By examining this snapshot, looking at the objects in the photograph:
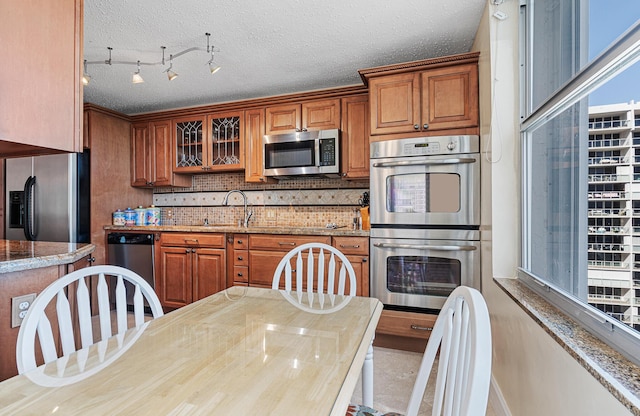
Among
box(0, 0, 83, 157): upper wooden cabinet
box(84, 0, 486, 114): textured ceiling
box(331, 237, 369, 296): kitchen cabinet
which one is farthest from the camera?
box(331, 237, 369, 296): kitchen cabinet

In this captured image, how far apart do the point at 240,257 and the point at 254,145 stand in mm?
1143

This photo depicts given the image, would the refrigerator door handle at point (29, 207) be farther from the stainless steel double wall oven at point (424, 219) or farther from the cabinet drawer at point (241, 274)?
the stainless steel double wall oven at point (424, 219)

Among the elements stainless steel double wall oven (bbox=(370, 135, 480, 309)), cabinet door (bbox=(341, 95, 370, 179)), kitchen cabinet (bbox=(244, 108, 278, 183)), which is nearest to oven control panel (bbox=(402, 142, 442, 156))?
stainless steel double wall oven (bbox=(370, 135, 480, 309))

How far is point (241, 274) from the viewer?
9.89 ft

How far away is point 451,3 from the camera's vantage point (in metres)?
1.95

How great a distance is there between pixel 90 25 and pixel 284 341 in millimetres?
2401

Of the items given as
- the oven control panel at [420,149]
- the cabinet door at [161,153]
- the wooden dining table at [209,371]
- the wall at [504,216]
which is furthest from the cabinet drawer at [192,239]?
the wall at [504,216]

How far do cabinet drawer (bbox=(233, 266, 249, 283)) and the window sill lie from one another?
2.20 m

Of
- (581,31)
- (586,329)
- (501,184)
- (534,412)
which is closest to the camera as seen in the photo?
(586,329)

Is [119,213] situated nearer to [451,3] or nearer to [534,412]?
[451,3]

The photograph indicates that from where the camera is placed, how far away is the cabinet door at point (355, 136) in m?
2.97

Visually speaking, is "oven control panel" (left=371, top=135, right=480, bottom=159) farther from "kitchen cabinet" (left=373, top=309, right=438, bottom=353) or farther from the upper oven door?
"kitchen cabinet" (left=373, top=309, right=438, bottom=353)

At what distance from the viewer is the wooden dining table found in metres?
0.64

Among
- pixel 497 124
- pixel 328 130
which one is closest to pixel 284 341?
pixel 497 124
